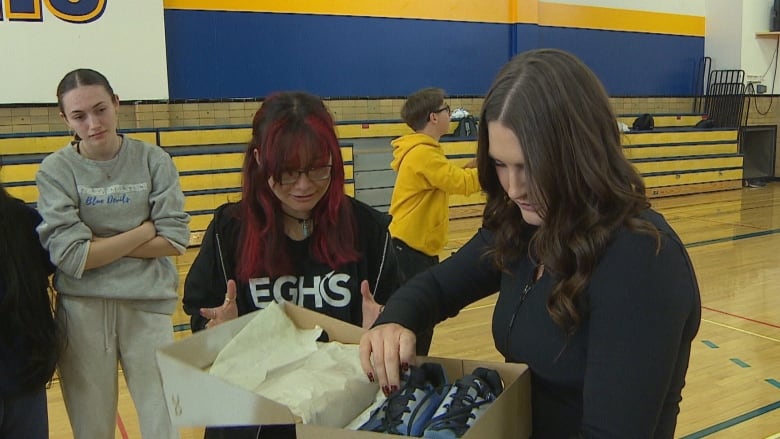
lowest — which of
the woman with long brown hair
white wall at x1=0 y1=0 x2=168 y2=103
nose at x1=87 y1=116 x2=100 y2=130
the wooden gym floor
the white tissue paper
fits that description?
the wooden gym floor

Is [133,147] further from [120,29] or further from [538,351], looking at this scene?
[120,29]

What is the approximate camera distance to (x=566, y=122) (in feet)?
2.99

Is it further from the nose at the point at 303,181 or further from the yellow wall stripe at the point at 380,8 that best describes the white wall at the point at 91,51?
the nose at the point at 303,181

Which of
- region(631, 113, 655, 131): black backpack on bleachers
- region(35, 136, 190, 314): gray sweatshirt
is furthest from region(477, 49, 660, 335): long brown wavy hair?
region(631, 113, 655, 131): black backpack on bleachers

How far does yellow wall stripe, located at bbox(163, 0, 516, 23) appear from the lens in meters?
7.88

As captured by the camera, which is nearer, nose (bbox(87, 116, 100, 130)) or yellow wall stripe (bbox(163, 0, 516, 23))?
nose (bbox(87, 116, 100, 130))

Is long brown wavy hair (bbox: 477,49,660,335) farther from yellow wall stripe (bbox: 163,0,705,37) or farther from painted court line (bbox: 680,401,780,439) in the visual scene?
yellow wall stripe (bbox: 163,0,705,37)

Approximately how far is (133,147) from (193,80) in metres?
5.92

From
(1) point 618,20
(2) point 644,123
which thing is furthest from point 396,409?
(1) point 618,20

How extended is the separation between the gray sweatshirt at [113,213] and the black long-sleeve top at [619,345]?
141 centimetres

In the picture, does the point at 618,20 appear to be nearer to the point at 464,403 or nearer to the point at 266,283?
the point at 266,283

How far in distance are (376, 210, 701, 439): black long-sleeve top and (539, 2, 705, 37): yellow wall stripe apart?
9.89m

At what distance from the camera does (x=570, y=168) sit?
917 mm

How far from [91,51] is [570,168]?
23.2 feet
